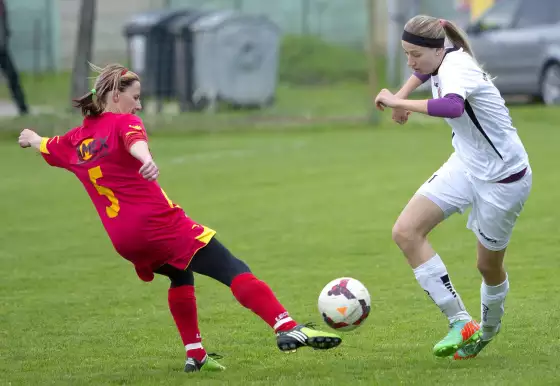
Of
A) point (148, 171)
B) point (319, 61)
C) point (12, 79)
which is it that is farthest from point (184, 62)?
point (148, 171)

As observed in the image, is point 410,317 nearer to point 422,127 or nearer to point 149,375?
point 149,375

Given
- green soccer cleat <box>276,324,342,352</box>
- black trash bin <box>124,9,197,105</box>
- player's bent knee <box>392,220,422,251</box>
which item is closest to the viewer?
green soccer cleat <box>276,324,342,352</box>

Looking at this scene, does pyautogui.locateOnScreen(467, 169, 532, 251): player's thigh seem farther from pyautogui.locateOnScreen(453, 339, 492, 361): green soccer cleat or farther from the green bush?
the green bush

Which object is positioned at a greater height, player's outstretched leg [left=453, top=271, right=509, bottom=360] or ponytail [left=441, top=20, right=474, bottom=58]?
ponytail [left=441, top=20, right=474, bottom=58]

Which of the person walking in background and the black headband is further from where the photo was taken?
the person walking in background

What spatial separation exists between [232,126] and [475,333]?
1396 centimetres

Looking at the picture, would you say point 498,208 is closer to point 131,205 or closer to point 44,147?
point 131,205

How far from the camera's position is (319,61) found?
Answer: 88.0 feet

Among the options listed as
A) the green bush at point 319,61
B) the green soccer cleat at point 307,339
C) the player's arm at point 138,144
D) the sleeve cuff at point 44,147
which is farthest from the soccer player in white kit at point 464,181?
the green bush at point 319,61

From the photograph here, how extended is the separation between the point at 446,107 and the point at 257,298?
50.4 inches

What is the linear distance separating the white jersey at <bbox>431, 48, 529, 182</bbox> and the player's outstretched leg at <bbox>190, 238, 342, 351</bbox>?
3.96 ft

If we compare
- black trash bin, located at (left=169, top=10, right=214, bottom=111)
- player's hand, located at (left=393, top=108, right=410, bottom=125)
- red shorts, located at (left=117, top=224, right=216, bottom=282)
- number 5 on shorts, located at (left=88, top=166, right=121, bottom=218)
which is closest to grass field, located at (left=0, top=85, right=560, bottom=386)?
red shorts, located at (left=117, top=224, right=216, bottom=282)

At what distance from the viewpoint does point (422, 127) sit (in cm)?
1936

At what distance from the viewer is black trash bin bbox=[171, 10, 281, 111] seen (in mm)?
21766
